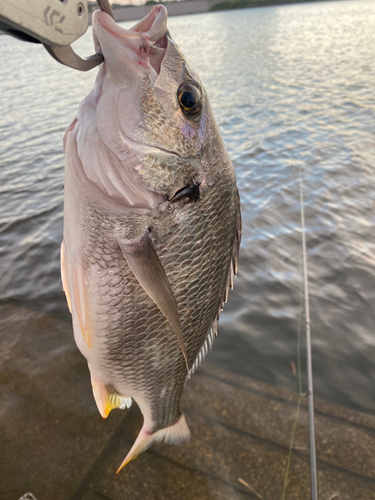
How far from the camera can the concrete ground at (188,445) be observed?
2066 millimetres

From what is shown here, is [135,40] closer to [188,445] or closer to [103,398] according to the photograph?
[103,398]

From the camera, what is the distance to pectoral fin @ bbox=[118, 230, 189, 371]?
1.25m

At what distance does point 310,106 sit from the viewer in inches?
414

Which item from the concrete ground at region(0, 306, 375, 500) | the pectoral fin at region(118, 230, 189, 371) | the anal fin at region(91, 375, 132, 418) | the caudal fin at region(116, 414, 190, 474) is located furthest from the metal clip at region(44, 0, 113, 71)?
the concrete ground at region(0, 306, 375, 500)

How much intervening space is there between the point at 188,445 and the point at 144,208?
1.75 metres

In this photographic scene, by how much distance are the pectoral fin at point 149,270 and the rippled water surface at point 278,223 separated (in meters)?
1.91

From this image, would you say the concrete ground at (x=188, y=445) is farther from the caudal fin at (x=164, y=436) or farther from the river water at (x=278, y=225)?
the caudal fin at (x=164, y=436)

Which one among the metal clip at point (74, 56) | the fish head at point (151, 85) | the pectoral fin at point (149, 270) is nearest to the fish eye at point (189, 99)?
the fish head at point (151, 85)

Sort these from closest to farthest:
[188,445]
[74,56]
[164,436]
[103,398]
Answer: [74,56] < [103,398] < [164,436] < [188,445]

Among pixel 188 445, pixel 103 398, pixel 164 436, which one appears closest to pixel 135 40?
pixel 103 398

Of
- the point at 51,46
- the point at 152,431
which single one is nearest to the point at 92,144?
the point at 51,46

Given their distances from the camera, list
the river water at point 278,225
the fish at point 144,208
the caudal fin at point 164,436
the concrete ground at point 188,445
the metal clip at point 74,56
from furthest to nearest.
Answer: the river water at point 278,225 < the concrete ground at point 188,445 < the caudal fin at point 164,436 < the fish at point 144,208 < the metal clip at point 74,56

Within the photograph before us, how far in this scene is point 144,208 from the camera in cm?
127

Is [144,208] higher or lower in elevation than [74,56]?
lower
